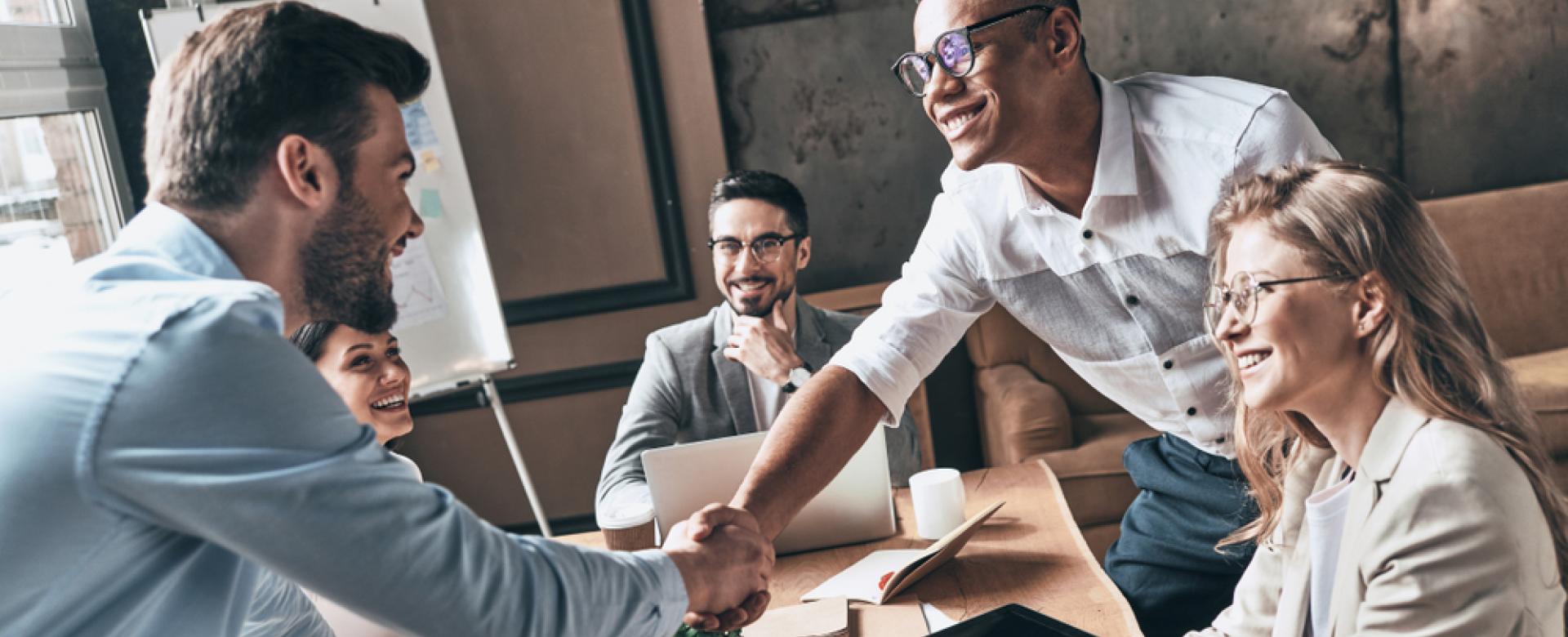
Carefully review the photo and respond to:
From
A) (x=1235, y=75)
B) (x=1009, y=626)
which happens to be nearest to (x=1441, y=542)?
(x=1009, y=626)

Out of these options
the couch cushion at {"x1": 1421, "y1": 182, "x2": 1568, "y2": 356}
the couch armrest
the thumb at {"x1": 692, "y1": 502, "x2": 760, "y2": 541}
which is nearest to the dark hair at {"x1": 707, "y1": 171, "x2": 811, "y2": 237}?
the couch armrest

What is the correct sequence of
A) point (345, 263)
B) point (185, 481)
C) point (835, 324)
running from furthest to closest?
point (835, 324) < point (345, 263) < point (185, 481)

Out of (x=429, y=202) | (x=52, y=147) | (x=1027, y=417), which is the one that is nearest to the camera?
(x=52, y=147)

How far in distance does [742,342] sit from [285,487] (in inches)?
68.0

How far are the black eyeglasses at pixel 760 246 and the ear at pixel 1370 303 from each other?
1508 millimetres

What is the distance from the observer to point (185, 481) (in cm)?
86

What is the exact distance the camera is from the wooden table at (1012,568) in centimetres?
154

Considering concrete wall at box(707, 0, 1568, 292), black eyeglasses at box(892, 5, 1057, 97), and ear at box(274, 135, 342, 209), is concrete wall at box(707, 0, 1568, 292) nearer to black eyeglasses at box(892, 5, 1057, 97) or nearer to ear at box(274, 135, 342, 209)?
black eyeglasses at box(892, 5, 1057, 97)

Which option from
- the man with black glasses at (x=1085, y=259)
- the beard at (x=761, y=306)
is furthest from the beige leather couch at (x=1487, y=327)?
the man with black glasses at (x=1085, y=259)

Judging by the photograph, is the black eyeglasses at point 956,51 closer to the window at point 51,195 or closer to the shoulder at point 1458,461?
the shoulder at point 1458,461

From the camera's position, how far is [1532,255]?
3.52 meters

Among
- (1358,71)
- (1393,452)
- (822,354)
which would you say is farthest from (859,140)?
(1393,452)

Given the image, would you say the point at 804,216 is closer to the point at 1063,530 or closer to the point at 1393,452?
the point at 1063,530

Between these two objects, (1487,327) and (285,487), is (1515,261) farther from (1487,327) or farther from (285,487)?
A: (285,487)
